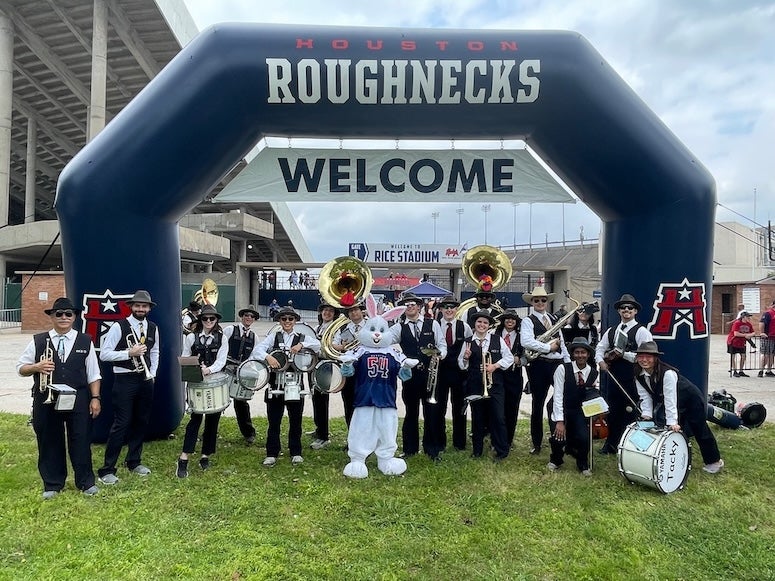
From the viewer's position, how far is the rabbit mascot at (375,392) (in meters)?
5.93

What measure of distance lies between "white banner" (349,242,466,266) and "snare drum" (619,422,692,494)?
93.9 ft

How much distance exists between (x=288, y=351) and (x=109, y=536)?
248 cm

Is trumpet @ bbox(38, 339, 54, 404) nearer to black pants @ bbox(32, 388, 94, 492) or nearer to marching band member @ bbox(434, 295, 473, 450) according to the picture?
black pants @ bbox(32, 388, 94, 492)

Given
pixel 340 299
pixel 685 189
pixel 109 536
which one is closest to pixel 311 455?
pixel 340 299

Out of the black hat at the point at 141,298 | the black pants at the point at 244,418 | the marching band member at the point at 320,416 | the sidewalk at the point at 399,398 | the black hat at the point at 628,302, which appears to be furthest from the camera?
the sidewalk at the point at 399,398

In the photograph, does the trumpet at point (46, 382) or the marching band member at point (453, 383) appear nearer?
the trumpet at point (46, 382)

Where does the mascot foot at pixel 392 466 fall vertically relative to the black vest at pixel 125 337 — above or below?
below

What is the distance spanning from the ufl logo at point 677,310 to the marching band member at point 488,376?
1913mm

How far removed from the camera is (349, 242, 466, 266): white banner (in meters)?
34.5

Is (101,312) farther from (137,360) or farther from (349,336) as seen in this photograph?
(349,336)

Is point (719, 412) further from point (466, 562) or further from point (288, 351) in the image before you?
point (288, 351)

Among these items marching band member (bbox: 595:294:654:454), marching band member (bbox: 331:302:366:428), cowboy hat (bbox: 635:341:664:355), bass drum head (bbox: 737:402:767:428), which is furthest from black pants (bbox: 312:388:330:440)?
bass drum head (bbox: 737:402:767:428)

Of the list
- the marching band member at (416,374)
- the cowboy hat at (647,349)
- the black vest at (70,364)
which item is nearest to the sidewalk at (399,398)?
the cowboy hat at (647,349)

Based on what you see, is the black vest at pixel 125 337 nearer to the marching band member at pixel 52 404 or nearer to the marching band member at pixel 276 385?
the marching band member at pixel 52 404
